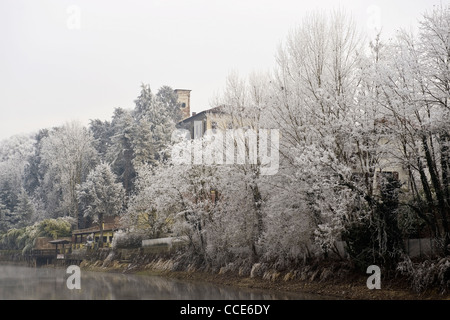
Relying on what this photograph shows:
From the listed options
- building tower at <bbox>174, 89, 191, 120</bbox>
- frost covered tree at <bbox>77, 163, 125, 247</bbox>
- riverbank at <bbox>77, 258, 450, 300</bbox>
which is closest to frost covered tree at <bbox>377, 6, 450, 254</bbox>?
riverbank at <bbox>77, 258, 450, 300</bbox>

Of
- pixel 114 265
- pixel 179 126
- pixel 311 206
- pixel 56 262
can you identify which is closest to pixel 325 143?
pixel 311 206

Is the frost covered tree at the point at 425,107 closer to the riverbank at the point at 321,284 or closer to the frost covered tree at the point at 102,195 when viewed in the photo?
the riverbank at the point at 321,284

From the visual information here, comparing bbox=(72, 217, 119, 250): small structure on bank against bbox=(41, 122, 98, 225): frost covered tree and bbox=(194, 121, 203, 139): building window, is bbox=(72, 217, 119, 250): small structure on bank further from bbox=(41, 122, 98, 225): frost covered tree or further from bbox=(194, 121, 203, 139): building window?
bbox=(194, 121, 203, 139): building window

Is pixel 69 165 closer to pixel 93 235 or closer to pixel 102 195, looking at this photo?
pixel 102 195

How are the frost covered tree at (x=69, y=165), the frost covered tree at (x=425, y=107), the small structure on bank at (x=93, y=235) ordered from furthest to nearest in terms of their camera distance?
the frost covered tree at (x=69, y=165) → the small structure on bank at (x=93, y=235) → the frost covered tree at (x=425, y=107)

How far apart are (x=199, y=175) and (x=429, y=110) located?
19.8 metres

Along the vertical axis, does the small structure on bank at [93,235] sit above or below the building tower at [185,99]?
below

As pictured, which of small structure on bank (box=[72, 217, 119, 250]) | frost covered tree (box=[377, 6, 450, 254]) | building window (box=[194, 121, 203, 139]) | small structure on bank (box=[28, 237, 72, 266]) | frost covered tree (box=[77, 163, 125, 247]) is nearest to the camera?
frost covered tree (box=[377, 6, 450, 254])

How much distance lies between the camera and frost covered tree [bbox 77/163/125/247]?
197 ft

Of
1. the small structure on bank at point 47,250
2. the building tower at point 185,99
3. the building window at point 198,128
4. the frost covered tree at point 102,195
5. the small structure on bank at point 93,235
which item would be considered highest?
the building tower at point 185,99

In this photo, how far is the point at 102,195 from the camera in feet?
197

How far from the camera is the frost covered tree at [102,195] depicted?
6016 cm

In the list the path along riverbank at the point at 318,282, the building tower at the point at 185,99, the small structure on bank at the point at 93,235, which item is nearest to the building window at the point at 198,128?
the small structure on bank at the point at 93,235

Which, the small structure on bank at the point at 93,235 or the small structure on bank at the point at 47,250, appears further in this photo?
the small structure on bank at the point at 47,250
